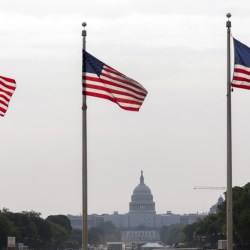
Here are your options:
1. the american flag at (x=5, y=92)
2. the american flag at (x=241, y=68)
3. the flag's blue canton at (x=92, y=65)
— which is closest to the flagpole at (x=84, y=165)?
the flag's blue canton at (x=92, y=65)

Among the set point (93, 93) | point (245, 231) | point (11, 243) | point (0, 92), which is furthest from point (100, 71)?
point (245, 231)

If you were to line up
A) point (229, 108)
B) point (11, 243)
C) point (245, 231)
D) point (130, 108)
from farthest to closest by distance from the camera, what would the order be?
point (245, 231), point (11, 243), point (229, 108), point (130, 108)

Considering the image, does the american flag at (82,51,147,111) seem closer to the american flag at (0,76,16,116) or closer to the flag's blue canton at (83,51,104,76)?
the flag's blue canton at (83,51,104,76)

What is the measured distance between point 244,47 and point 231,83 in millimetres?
1582

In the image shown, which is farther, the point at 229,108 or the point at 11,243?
the point at 11,243

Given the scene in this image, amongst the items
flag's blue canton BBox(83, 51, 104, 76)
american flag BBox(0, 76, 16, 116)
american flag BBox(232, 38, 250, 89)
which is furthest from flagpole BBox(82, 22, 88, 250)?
american flag BBox(232, 38, 250, 89)

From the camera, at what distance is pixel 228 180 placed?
183 feet

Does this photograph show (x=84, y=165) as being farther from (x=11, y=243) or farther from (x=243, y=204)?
(x=243, y=204)

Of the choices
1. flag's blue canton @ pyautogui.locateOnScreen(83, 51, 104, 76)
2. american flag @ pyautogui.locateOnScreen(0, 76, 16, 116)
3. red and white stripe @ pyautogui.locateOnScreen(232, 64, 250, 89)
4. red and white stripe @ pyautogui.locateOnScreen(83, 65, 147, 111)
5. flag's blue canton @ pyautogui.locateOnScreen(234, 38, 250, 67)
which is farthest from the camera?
american flag @ pyautogui.locateOnScreen(0, 76, 16, 116)

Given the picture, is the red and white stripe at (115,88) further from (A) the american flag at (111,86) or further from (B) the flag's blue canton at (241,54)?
(B) the flag's blue canton at (241,54)

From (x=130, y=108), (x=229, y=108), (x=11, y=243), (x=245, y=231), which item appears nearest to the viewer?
(x=130, y=108)

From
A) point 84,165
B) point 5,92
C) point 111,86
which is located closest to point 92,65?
point 111,86

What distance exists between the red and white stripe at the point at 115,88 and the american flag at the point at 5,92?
14.9ft

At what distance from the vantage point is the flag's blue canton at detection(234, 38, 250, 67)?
2112 inches
